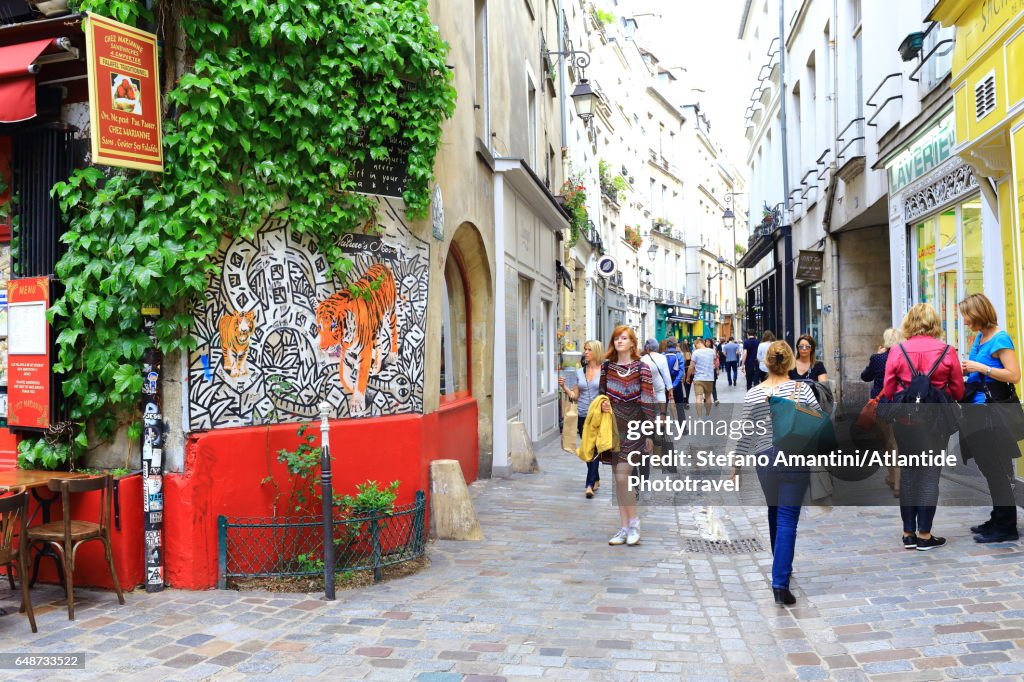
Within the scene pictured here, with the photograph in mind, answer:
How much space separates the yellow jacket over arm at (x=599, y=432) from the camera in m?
7.45

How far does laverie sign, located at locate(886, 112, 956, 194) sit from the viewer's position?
372 inches

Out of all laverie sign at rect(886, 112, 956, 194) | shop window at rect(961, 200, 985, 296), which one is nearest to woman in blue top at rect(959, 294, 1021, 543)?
shop window at rect(961, 200, 985, 296)

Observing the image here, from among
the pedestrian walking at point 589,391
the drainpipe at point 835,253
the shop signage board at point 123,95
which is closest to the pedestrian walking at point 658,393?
the pedestrian walking at point 589,391

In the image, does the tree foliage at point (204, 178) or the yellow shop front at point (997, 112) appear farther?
the yellow shop front at point (997, 112)

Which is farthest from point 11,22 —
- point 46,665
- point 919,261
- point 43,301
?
point 919,261

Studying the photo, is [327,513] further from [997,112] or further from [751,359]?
[751,359]

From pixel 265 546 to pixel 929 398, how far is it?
16.4 feet

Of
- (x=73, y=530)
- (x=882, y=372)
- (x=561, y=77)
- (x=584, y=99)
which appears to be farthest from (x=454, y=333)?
(x=561, y=77)

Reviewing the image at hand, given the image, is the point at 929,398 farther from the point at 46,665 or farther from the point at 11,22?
the point at 11,22

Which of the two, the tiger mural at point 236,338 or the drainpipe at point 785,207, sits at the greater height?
the drainpipe at point 785,207

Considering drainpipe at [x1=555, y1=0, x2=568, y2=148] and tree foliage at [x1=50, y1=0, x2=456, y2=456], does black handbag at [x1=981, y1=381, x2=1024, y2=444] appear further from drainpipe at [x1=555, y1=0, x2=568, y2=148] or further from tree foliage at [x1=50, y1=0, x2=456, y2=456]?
drainpipe at [x1=555, y1=0, x2=568, y2=148]

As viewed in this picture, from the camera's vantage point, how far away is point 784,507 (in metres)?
5.53

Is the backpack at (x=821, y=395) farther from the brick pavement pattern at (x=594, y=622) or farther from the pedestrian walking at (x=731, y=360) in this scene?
the pedestrian walking at (x=731, y=360)

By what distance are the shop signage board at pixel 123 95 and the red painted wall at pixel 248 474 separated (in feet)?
6.64
